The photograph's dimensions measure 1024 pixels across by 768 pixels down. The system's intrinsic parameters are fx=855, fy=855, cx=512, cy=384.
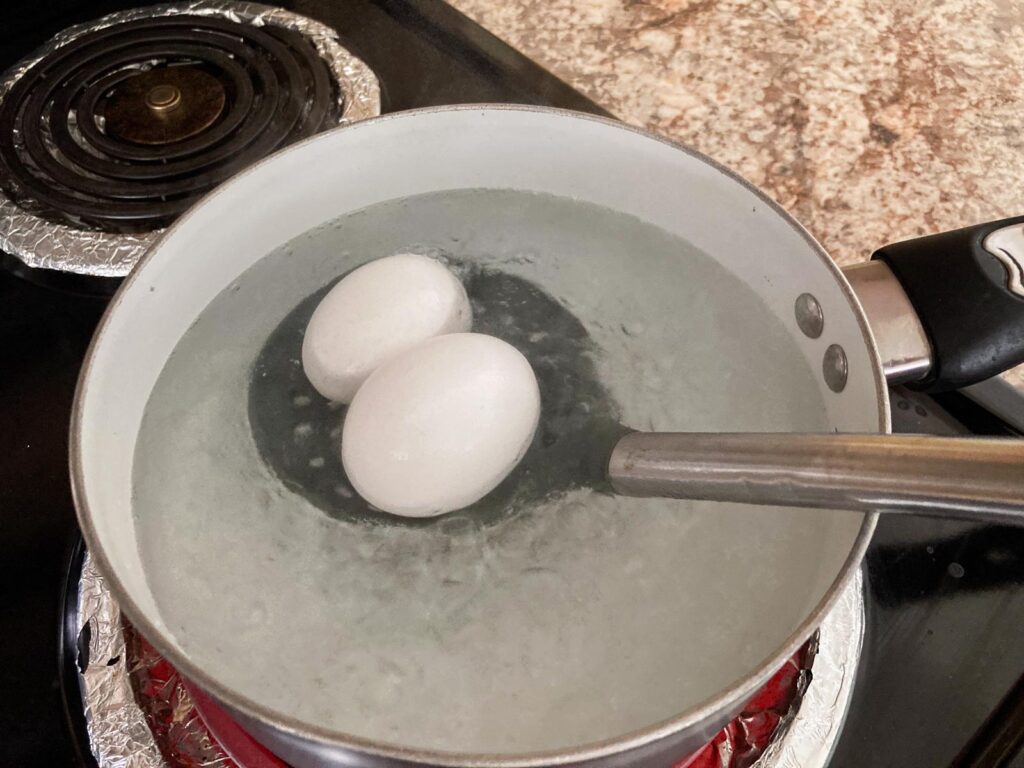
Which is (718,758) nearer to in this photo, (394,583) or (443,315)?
(394,583)

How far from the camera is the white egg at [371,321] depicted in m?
0.59

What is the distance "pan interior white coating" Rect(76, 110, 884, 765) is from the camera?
0.49 metres

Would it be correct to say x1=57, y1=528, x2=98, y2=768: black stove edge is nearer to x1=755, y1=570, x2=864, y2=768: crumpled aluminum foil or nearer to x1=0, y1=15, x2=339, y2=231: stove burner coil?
x1=0, y1=15, x2=339, y2=231: stove burner coil

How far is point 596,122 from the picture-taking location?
1.95 feet

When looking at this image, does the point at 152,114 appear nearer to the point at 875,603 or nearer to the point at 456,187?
the point at 456,187

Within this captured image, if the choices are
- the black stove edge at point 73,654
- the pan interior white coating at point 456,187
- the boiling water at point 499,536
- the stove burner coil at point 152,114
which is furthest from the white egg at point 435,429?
the stove burner coil at point 152,114

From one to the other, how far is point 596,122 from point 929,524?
15.8 inches

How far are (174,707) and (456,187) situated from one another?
1.40ft

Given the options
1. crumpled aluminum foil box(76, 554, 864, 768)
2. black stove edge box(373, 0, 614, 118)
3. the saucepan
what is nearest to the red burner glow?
crumpled aluminum foil box(76, 554, 864, 768)

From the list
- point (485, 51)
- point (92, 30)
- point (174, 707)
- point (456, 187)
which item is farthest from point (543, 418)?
point (92, 30)

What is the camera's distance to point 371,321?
594mm

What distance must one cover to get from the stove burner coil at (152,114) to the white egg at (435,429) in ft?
1.17

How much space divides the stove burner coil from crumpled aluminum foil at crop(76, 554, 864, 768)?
1.25 ft

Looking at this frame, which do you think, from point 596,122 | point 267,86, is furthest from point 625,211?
point 267,86
